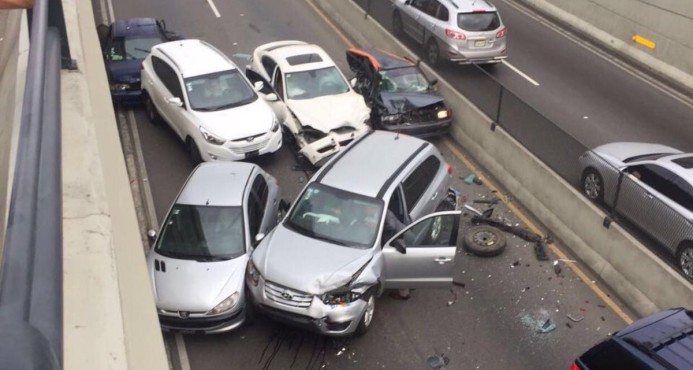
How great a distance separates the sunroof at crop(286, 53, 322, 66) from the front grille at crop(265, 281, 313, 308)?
787cm

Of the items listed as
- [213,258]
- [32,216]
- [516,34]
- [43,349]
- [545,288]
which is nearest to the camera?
[43,349]

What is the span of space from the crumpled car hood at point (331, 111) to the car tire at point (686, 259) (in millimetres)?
6738

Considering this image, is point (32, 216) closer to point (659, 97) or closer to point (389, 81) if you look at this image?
point (389, 81)

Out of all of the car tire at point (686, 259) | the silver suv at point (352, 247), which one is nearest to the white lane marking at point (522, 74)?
the silver suv at point (352, 247)

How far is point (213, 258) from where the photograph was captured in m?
11.0

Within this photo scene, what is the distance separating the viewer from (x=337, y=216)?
440 inches

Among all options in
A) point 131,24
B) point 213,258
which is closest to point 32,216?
point 213,258

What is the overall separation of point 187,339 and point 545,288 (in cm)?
566

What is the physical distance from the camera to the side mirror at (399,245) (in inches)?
419

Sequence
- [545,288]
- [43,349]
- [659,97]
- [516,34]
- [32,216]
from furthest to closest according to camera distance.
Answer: [516,34] → [659,97] → [545,288] → [32,216] → [43,349]

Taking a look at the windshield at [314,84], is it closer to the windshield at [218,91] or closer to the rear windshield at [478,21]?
the windshield at [218,91]

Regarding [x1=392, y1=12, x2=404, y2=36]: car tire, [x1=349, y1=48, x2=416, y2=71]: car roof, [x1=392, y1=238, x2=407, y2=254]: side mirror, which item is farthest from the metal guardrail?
[x1=392, y1=12, x2=404, y2=36]: car tire

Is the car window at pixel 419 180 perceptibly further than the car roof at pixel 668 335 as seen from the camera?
Yes

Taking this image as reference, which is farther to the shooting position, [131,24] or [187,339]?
[131,24]
